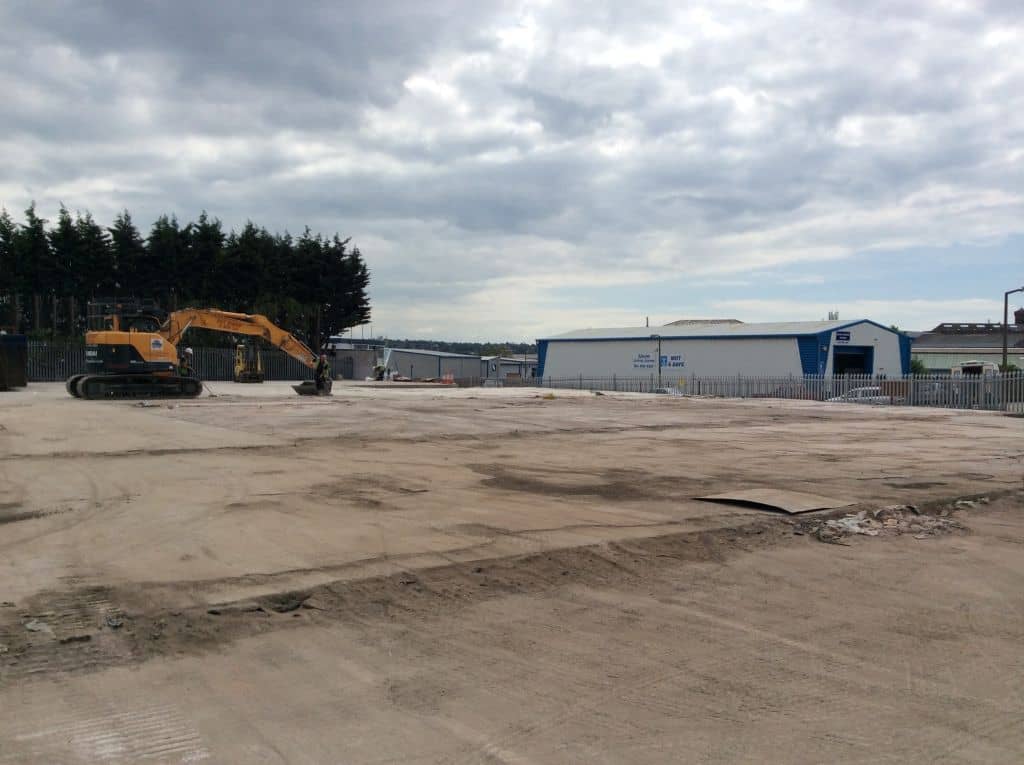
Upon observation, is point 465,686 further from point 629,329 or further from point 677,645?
point 629,329

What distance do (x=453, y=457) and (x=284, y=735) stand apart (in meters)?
11.1

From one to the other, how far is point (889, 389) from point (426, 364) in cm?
5205

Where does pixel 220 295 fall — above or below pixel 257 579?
above

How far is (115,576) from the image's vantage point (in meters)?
6.84

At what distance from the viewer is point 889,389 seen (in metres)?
40.9

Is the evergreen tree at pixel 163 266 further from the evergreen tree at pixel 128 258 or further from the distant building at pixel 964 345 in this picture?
the distant building at pixel 964 345

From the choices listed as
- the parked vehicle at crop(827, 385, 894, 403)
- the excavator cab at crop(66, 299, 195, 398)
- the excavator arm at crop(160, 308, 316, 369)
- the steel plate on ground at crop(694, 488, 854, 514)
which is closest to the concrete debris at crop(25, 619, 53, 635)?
the steel plate on ground at crop(694, 488, 854, 514)

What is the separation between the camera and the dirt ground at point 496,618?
427 cm

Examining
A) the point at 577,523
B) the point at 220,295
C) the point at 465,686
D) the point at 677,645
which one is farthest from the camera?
the point at 220,295

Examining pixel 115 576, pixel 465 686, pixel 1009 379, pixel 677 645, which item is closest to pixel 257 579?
pixel 115 576

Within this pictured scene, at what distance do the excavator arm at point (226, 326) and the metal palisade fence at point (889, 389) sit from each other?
67.9 ft

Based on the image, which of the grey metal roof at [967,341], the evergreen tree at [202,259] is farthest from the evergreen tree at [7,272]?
the grey metal roof at [967,341]

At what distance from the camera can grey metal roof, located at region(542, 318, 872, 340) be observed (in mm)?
58966

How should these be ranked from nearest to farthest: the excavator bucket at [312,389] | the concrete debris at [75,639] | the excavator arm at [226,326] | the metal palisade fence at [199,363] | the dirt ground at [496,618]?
the dirt ground at [496,618]
the concrete debris at [75,639]
the excavator arm at [226,326]
the excavator bucket at [312,389]
the metal palisade fence at [199,363]
